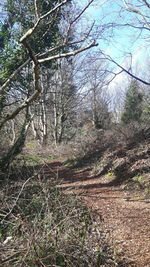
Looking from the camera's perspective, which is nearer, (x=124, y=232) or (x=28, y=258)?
(x=28, y=258)

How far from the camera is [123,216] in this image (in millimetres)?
5578

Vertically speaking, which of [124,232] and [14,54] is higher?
[14,54]

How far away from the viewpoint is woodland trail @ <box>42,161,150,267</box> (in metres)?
3.97

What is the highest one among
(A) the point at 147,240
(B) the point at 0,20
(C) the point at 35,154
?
(B) the point at 0,20

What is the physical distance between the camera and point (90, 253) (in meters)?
3.44

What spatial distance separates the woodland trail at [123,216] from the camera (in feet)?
13.0

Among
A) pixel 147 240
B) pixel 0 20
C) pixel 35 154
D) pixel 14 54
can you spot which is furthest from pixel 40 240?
pixel 35 154

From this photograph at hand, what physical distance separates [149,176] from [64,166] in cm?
733

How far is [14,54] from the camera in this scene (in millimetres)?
9773

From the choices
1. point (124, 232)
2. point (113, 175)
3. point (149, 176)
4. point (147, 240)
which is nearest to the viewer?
point (147, 240)

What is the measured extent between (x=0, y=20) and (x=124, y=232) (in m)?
10.4

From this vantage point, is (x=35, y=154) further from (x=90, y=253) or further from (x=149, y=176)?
(x=90, y=253)

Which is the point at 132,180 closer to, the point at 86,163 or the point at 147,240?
the point at 147,240

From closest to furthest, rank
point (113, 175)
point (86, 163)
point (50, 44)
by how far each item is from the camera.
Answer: point (113, 175) → point (50, 44) → point (86, 163)
